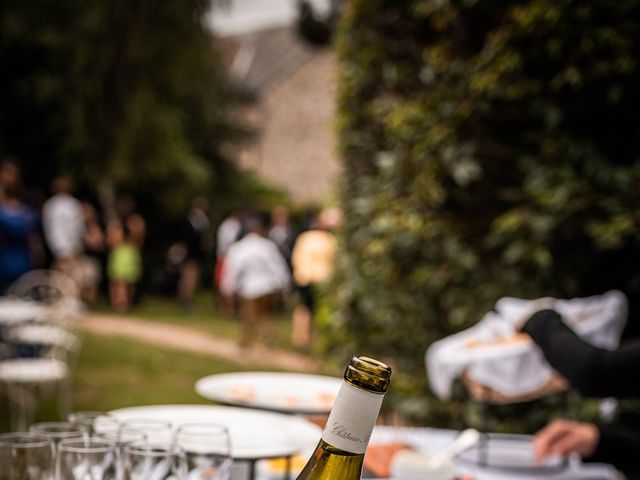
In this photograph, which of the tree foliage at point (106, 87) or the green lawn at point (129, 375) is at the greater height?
the tree foliage at point (106, 87)

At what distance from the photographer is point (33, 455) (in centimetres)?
100

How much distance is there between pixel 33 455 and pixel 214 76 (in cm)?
1334

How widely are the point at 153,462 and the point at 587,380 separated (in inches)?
53.3

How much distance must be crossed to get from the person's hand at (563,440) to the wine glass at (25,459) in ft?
4.31

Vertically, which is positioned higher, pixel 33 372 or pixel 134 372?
pixel 134 372

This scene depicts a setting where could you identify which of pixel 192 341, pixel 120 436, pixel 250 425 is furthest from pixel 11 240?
pixel 120 436

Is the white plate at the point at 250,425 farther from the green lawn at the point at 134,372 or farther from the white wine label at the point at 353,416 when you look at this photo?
the green lawn at the point at 134,372

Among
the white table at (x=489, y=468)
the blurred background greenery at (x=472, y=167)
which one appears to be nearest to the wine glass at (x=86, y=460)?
the white table at (x=489, y=468)

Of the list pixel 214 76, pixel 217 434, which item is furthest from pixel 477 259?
pixel 214 76

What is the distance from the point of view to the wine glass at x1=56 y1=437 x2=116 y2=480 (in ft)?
3.25

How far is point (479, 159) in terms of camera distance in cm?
353

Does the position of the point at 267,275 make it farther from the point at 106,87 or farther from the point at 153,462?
the point at 153,462

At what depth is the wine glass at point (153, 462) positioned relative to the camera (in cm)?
101

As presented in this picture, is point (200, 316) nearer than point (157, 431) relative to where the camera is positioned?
No
